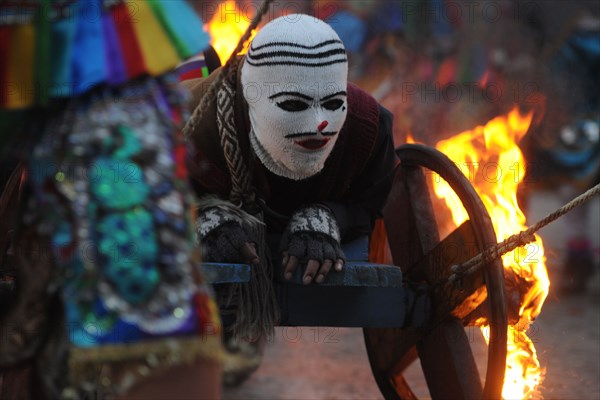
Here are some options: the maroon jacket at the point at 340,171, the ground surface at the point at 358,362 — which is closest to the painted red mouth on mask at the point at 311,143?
the maroon jacket at the point at 340,171

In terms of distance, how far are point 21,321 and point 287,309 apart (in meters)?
1.58

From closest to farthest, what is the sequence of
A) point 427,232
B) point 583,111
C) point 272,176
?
point 272,176, point 427,232, point 583,111

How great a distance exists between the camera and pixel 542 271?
3174 millimetres

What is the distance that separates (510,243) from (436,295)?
1.22 ft

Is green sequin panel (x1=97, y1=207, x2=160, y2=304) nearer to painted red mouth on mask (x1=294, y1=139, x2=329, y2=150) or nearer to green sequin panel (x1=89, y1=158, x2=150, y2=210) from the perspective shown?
green sequin panel (x1=89, y1=158, x2=150, y2=210)

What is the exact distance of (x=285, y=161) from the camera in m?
3.02

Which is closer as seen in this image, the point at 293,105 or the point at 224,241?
the point at 224,241

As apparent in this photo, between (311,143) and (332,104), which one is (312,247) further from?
(332,104)


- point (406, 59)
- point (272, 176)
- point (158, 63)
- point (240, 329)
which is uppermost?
point (158, 63)

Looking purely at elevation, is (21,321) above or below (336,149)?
above

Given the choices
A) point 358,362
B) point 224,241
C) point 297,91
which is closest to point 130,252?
point 224,241

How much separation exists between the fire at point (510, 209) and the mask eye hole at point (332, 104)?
64 centimetres

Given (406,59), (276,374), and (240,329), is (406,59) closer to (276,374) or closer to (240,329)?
(276,374)

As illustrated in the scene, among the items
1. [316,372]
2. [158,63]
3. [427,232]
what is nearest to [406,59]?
[316,372]
